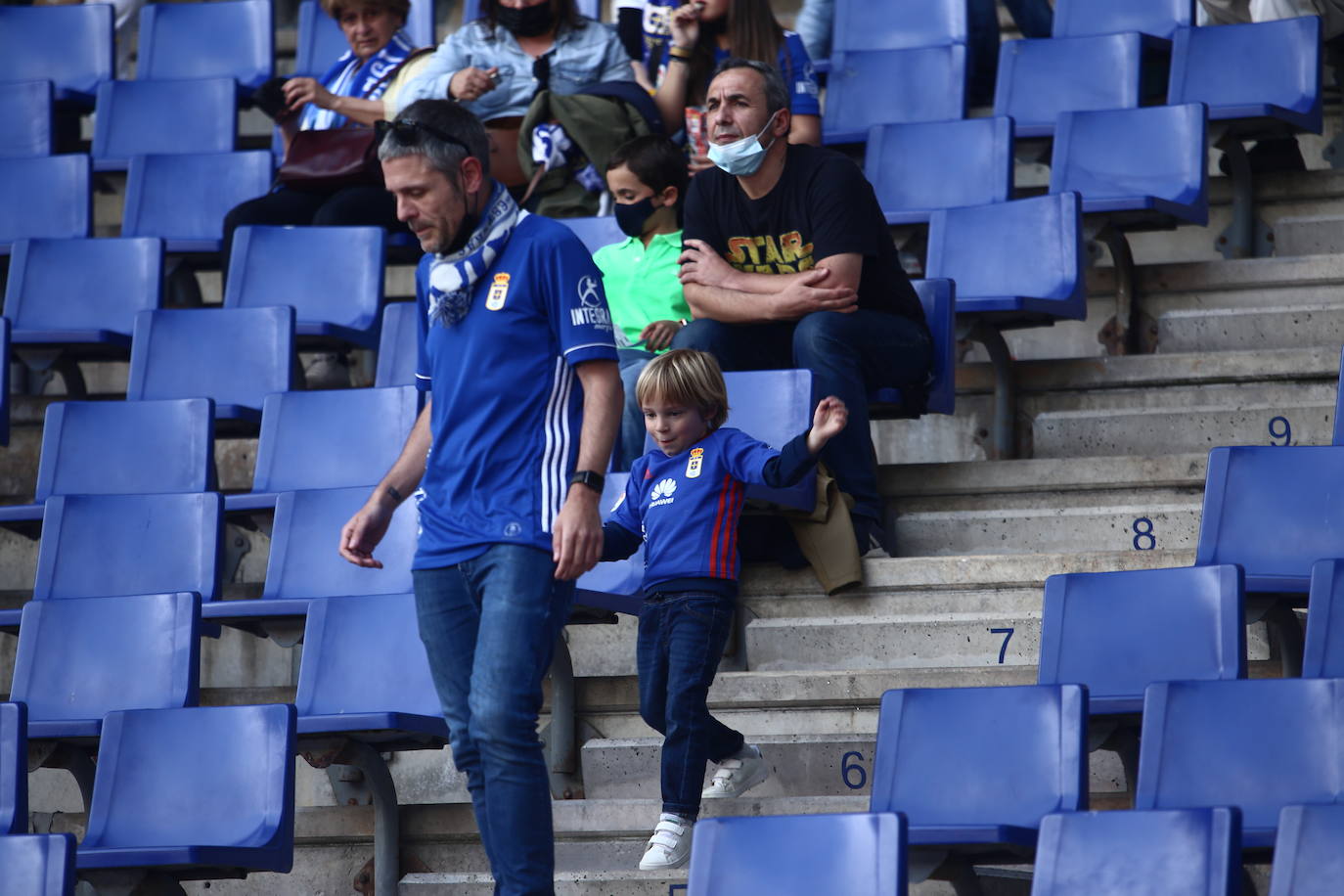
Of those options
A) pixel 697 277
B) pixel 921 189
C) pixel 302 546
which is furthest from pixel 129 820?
pixel 921 189

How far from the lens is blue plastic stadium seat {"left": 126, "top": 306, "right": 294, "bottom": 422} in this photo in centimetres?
530

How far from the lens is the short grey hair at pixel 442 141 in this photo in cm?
297

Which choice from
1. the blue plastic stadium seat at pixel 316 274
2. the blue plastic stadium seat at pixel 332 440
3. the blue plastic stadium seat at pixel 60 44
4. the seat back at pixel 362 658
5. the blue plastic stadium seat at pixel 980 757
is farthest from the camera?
the blue plastic stadium seat at pixel 60 44

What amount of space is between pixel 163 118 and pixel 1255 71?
12.2 ft

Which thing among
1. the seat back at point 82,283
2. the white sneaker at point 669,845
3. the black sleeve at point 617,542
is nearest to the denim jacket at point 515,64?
the seat back at point 82,283

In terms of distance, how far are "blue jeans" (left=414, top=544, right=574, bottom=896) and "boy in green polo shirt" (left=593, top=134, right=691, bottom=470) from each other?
1926 millimetres

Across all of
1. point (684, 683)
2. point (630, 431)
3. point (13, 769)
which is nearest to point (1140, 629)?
point (684, 683)

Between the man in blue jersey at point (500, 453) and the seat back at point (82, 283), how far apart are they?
115 inches

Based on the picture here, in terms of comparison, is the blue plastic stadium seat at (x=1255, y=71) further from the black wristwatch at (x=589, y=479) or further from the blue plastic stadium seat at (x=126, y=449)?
the black wristwatch at (x=589, y=479)

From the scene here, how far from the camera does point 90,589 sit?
466 cm

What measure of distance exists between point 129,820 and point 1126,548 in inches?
91.6

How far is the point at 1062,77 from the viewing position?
6168mm

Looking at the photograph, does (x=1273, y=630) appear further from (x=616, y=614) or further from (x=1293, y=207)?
(x=1293, y=207)

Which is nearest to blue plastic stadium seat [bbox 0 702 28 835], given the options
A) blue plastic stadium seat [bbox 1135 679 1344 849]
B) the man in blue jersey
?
the man in blue jersey
